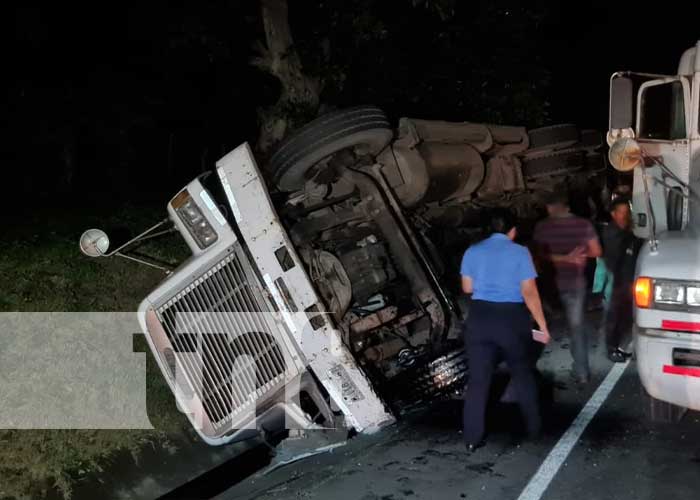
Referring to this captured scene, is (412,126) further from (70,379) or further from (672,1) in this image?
(672,1)

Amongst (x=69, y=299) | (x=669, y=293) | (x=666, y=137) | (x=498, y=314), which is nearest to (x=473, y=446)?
(x=498, y=314)

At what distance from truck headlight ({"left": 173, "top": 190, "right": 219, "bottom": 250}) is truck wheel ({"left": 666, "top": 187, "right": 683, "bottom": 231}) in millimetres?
3462

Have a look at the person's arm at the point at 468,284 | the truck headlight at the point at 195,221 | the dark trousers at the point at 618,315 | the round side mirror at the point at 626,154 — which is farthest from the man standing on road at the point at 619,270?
the truck headlight at the point at 195,221

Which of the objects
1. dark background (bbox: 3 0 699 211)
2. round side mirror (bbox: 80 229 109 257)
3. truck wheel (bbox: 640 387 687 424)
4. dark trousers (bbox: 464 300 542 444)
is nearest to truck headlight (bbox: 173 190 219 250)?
round side mirror (bbox: 80 229 109 257)

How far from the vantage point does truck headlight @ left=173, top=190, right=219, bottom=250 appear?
194 inches

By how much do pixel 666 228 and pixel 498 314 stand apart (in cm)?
200

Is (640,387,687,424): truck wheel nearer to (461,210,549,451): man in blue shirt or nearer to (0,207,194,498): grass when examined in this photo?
(461,210,549,451): man in blue shirt

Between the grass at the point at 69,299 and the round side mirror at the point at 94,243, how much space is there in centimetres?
111

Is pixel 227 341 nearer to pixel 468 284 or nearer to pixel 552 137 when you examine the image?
pixel 468 284

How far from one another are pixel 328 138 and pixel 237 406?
1945 millimetres

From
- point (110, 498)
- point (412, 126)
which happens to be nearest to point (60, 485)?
point (110, 498)

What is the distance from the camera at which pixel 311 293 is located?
454 cm

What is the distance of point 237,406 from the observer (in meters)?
4.78

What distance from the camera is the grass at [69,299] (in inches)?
193
